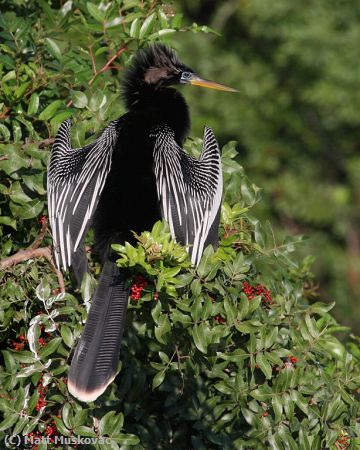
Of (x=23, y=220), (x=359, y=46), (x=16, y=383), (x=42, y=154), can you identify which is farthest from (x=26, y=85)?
(x=359, y=46)

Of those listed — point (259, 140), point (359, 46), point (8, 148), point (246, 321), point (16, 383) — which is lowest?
point (259, 140)

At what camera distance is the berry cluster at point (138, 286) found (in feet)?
7.19

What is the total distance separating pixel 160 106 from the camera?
2.92 metres

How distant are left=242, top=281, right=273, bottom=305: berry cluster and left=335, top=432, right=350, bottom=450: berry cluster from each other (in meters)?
0.41

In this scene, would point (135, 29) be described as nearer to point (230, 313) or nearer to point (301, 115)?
point (230, 313)

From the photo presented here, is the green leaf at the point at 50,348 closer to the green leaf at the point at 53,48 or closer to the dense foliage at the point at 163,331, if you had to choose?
the dense foliage at the point at 163,331

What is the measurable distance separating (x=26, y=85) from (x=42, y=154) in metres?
0.21

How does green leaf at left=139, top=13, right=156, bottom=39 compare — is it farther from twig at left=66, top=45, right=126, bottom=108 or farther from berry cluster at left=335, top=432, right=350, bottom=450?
berry cluster at left=335, top=432, right=350, bottom=450

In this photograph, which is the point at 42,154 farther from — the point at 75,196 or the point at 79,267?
the point at 79,267

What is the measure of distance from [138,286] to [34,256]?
316mm

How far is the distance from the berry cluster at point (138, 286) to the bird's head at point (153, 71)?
2.85 feet

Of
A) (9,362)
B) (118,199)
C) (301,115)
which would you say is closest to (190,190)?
(118,199)

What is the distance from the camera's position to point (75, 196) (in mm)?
2520

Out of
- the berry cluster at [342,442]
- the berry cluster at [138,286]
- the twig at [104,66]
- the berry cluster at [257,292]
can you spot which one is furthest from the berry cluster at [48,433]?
the twig at [104,66]
